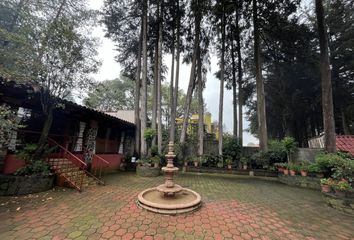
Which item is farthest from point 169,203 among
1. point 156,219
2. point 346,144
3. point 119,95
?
point 119,95

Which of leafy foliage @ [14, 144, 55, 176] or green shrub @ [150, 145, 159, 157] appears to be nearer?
leafy foliage @ [14, 144, 55, 176]

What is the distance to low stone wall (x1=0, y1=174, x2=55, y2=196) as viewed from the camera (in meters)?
4.40

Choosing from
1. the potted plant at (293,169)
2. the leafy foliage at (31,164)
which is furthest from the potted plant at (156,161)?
the potted plant at (293,169)

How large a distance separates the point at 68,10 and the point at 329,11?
1747 cm

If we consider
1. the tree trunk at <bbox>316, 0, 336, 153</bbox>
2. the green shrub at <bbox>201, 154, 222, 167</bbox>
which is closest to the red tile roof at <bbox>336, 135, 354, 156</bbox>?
the tree trunk at <bbox>316, 0, 336, 153</bbox>

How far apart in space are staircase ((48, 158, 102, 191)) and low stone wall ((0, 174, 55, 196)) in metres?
0.66

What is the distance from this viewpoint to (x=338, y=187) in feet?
14.4

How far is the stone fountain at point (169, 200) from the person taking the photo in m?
3.55

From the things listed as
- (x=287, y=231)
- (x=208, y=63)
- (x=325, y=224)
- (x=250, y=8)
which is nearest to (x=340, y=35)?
(x=250, y=8)

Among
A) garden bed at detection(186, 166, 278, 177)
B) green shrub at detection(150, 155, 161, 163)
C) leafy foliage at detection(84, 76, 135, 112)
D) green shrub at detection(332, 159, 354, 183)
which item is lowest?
garden bed at detection(186, 166, 278, 177)

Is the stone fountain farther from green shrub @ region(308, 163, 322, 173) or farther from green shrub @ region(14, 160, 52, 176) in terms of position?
green shrub @ region(308, 163, 322, 173)

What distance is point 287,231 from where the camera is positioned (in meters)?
3.00

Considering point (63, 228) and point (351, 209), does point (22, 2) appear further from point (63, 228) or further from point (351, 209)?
point (351, 209)

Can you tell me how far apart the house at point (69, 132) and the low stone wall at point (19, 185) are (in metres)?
0.72
